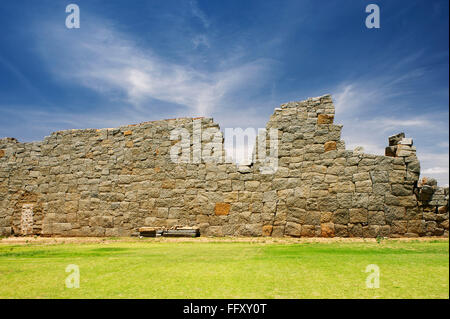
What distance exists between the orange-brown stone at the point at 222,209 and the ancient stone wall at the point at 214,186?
0.03 m

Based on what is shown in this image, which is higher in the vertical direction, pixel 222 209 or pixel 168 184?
pixel 168 184

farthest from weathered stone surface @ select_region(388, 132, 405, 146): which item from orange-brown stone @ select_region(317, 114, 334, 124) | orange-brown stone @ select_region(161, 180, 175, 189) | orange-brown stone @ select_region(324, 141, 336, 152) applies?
orange-brown stone @ select_region(161, 180, 175, 189)

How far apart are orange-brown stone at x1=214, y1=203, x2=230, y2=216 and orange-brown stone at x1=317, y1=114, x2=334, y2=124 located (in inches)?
158

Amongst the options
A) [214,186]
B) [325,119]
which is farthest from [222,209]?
[325,119]

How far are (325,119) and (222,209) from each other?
438 centimetres

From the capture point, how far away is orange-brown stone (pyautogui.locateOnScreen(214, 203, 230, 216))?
10.8 meters

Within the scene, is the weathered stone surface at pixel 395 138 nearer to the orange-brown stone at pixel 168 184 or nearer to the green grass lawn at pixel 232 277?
the green grass lawn at pixel 232 277

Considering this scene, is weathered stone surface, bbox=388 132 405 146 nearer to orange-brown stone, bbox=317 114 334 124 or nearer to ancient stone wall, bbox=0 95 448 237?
ancient stone wall, bbox=0 95 448 237

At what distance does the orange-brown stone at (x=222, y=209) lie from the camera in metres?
10.8

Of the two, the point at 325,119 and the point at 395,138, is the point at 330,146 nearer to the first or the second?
the point at 325,119

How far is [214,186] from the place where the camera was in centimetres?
1103

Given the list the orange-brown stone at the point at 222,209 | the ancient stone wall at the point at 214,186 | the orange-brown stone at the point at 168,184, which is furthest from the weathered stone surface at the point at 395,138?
the orange-brown stone at the point at 168,184
